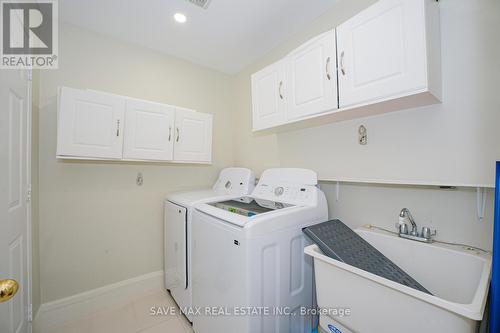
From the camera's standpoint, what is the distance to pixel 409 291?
82 centimetres

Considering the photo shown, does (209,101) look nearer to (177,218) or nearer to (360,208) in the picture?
(177,218)

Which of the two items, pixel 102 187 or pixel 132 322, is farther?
pixel 102 187

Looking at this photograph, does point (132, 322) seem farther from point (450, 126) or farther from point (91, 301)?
point (450, 126)

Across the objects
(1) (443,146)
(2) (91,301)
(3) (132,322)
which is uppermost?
(1) (443,146)

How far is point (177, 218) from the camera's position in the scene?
6.25ft

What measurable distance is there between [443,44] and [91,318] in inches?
137

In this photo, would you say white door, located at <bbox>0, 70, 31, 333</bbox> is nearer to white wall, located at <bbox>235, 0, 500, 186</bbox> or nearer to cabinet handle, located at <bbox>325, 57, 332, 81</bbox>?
cabinet handle, located at <bbox>325, 57, 332, 81</bbox>

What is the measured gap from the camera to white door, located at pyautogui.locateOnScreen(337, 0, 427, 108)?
40.4 inches

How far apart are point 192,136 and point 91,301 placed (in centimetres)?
188

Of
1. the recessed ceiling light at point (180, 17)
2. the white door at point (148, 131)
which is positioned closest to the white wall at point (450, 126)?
the recessed ceiling light at point (180, 17)

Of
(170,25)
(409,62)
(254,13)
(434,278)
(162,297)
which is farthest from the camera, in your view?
Result: (162,297)

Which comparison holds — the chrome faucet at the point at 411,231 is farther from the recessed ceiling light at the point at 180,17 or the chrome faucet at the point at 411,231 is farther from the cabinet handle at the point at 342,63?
the recessed ceiling light at the point at 180,17

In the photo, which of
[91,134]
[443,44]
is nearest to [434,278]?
[443,44]

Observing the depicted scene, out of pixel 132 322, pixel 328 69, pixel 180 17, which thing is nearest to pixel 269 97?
pixel 328 69
